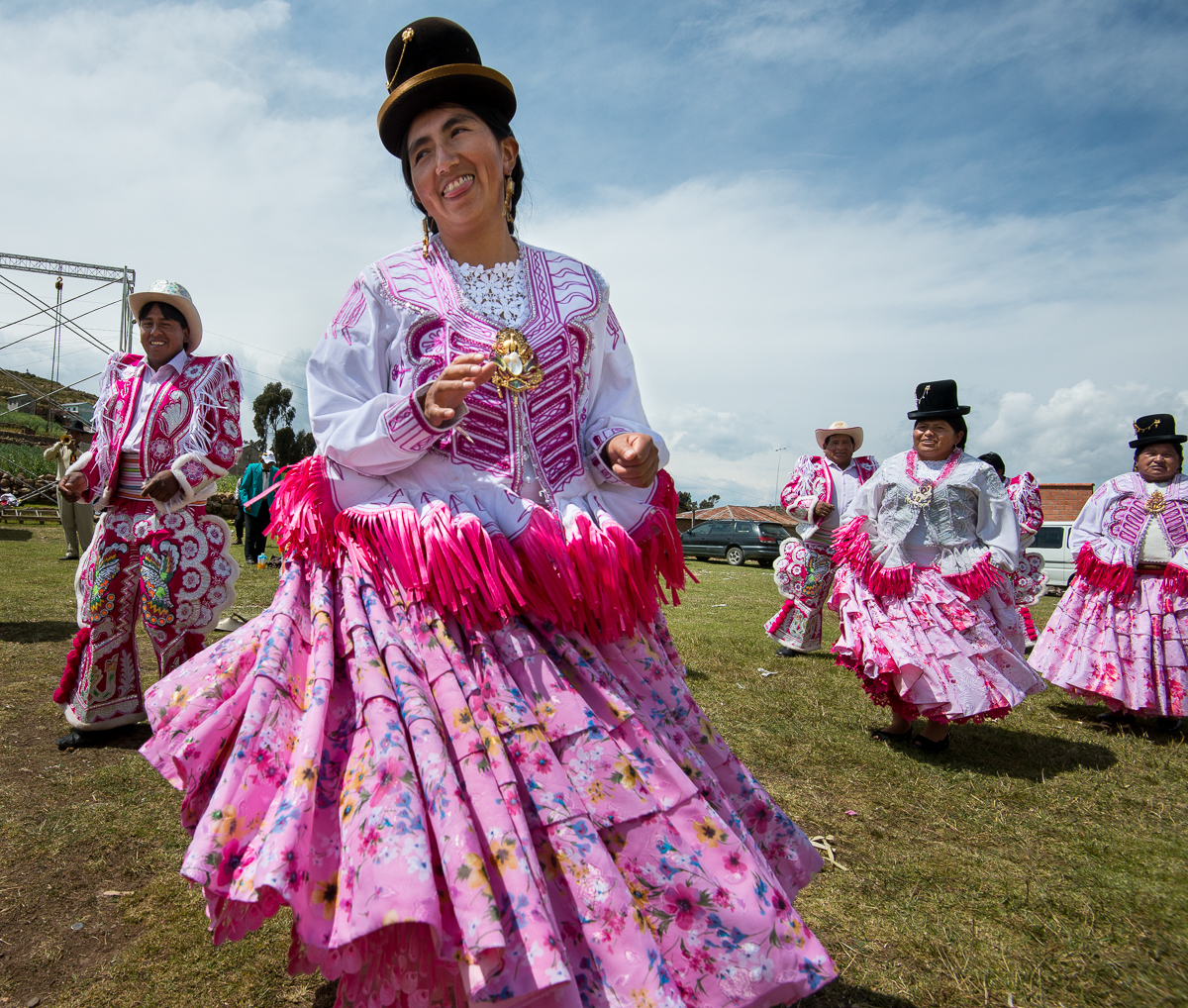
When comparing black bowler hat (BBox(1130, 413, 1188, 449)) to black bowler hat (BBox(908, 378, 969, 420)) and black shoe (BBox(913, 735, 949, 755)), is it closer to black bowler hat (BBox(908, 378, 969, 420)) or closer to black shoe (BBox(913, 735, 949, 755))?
black bowler hat (BBox(908, 378, 969, 420))

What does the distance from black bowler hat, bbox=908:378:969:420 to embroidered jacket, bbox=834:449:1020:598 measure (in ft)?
0.93

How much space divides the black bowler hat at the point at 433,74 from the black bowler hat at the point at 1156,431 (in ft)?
18.8

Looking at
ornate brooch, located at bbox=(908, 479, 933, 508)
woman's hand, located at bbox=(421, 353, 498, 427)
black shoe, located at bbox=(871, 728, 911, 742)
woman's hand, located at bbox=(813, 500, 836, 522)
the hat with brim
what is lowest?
black shoe, located at bbox=(871, 728, 911, 742)

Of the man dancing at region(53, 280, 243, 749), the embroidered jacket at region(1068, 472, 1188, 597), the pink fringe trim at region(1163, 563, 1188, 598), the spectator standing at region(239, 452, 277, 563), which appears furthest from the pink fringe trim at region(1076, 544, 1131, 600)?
the spectator standing at region(239, 452, 277, 563)

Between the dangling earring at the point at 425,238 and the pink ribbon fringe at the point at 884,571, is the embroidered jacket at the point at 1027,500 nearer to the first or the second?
the pink ribbon fringe at the point at 884,571

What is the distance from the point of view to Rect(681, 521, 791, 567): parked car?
862 inches

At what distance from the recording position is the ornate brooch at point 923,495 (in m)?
→ 4.54

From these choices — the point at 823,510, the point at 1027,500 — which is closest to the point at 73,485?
the point at 823,510

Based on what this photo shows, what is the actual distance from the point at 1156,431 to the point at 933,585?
276cm

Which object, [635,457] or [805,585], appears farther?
[805,585]

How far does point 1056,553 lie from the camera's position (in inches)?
623

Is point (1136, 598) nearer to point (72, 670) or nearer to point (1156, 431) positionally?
point (1156, 431)

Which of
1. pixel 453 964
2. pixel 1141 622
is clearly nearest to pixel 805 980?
pixel 453 964

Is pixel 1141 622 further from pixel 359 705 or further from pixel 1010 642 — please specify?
pixel 359 705
